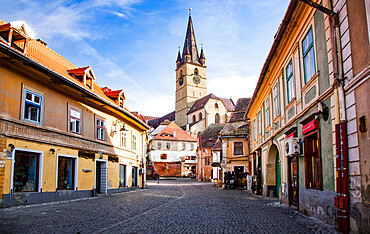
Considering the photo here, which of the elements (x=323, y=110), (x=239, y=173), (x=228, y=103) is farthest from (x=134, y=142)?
(x=228, y=103)

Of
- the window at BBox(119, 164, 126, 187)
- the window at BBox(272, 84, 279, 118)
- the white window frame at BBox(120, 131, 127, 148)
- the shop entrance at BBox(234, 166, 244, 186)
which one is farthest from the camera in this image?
the shop entrance at BBox(234, 166, 244, 186)

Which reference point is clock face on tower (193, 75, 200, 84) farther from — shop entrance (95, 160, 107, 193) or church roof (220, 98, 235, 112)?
shop entrance (95, 160, 107, 193)

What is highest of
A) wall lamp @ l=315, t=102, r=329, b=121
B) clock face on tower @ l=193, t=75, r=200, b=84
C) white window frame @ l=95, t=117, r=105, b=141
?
clock face on tower @ l=193, t=75, r=200, b=84

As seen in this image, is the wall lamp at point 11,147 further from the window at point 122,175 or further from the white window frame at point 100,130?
the window at point 122,175

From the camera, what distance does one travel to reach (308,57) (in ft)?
35.5

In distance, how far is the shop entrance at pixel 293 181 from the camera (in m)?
12.6

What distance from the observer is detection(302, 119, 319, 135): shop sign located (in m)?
9.70

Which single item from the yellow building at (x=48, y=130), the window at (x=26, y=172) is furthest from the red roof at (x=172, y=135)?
the window at (x=26, y=172)

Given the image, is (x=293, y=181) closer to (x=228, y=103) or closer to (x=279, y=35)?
(x=279, y=35)

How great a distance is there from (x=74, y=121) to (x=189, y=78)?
92378mm

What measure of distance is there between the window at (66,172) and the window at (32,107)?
104 inches

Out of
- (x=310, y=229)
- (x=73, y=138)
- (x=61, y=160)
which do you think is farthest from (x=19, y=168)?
(x=310, y=229)

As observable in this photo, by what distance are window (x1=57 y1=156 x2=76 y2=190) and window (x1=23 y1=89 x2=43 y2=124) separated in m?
2.65

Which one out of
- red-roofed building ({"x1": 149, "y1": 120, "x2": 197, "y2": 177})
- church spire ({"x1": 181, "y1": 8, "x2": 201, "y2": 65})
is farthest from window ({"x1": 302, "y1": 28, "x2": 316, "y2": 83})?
church spire ({"x1": 181, "y1": 8, "x2": 201, "y2": 65})
